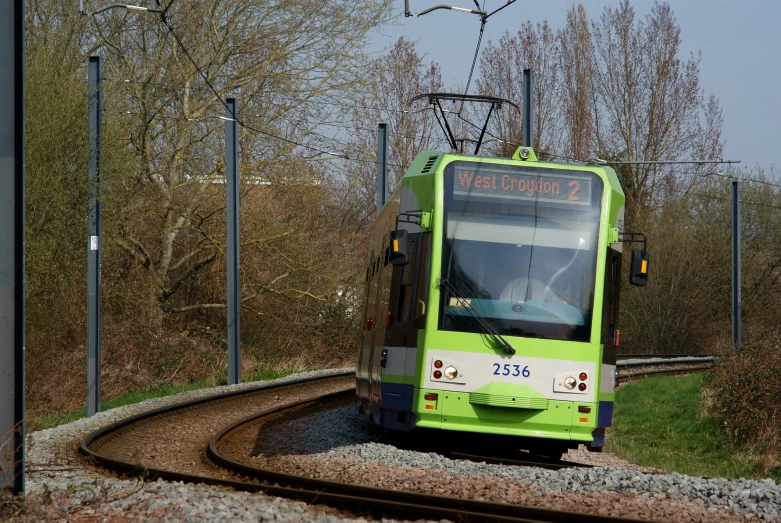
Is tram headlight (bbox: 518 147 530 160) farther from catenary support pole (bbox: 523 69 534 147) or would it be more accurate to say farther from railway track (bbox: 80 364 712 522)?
catenary support pole (bbox: 523 69 534 147)

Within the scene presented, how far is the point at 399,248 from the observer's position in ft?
33.2

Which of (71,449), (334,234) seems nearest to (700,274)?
(334,234)

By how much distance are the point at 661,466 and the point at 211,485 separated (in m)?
7.53

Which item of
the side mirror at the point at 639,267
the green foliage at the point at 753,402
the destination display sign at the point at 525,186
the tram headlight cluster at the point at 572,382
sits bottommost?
the green foliage at the point at 753,402

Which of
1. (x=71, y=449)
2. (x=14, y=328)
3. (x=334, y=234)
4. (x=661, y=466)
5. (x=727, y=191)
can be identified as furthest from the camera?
(x=727, y=191)

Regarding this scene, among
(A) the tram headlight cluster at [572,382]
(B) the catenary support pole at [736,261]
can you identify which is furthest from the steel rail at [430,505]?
(B) the catenary support pole at [736,261]

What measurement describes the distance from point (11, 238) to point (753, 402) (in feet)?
40.1

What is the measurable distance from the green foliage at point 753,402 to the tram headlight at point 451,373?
227 inches

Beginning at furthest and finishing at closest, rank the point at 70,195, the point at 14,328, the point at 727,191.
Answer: the point at 727,191 < the point at 70,195 < the point at 14,328

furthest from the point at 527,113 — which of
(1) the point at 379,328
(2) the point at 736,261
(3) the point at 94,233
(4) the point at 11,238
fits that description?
(4) the point at 11,238

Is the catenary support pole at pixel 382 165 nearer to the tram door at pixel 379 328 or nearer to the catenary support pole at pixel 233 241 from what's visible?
the catenary support pole at pixel 233 241

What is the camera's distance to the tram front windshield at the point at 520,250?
10.1 meters

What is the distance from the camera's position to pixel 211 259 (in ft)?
90.0

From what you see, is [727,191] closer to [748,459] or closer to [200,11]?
[200,11]
